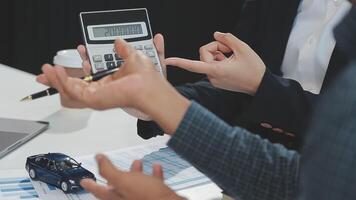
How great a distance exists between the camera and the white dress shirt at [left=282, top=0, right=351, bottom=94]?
1.03m

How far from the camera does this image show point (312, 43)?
3.43ft

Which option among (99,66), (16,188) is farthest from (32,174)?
(99,66)

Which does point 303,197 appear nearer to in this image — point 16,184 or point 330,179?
point 330,179

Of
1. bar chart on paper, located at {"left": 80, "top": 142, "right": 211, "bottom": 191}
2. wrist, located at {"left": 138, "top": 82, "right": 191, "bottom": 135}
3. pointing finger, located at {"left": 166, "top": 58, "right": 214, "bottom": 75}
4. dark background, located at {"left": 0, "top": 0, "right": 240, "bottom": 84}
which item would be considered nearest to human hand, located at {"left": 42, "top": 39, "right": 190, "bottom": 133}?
wrist, located at {"left": 138, "top": 82, "right": 191, "bottom": 135}

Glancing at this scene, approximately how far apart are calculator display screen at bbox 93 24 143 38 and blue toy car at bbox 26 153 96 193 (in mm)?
242

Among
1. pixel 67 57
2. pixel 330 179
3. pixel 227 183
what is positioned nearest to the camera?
pixel 330 179

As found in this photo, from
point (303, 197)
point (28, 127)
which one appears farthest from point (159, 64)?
point (303, 197)

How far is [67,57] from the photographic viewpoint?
135 cm

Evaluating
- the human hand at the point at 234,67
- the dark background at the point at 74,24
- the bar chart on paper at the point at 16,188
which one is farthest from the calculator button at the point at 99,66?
the dark background at the point at 74,24

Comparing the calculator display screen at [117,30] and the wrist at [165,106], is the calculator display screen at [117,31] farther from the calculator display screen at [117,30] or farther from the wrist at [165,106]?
the wrist at [165,106]

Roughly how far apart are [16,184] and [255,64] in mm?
460

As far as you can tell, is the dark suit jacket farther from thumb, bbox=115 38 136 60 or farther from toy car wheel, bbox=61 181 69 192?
thumb, bbox=115 38 136 60

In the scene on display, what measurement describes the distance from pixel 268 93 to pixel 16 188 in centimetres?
45

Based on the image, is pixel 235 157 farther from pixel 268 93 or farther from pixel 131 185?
pixel 268 93
